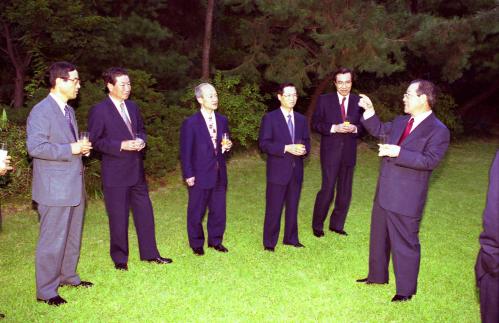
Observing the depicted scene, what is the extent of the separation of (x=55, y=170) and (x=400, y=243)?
3690mm

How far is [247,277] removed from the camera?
6340 millimetres

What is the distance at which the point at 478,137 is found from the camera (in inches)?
832

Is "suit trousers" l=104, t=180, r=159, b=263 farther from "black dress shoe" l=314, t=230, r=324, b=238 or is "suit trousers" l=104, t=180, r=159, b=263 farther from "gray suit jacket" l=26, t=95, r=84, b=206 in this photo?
"black dress shoe" l=314, t=230, r=324, b=238

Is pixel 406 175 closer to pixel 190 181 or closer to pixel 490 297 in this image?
pixel 490 297

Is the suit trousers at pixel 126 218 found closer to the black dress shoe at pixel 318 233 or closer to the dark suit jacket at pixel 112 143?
the dark suit jacket at pixel 112 143

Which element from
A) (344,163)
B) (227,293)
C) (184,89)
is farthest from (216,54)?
(227,293)

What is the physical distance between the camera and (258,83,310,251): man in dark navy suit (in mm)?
7062

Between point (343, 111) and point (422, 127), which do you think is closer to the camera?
point (422, 127)

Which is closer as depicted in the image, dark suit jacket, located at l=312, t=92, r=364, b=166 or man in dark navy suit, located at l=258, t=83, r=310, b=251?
man in dark navy suit, located at l=258, t=83, r=310, b=251

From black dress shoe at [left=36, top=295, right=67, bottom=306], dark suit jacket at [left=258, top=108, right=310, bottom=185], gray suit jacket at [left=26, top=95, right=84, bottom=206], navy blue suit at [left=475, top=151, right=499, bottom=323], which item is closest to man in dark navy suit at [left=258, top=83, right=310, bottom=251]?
dark suit jacket at [left=258, top=108, right=310, bottom=185]

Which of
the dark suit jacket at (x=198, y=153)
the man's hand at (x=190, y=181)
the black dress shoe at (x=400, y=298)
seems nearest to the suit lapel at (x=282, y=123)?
the dark suit jacket at (x=198, y=153)

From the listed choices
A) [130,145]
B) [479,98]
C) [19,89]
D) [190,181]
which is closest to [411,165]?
[190,181]

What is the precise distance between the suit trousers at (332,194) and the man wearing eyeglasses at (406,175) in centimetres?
215

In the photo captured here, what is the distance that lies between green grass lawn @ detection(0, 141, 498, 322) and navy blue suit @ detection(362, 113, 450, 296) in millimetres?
555
